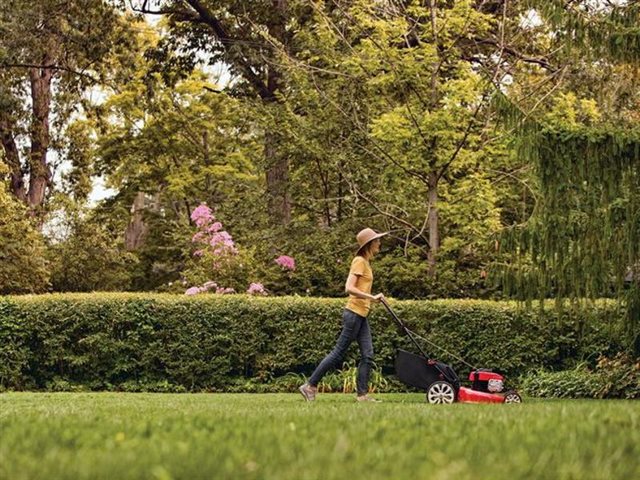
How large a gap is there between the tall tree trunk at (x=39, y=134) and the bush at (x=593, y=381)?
69.2ft

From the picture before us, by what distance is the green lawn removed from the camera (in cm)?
307

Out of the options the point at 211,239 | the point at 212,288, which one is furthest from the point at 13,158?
the point at 212,288

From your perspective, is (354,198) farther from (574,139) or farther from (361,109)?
(574,139)

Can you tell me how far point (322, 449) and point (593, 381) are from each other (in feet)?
32.7

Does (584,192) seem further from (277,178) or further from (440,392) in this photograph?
(277,178)

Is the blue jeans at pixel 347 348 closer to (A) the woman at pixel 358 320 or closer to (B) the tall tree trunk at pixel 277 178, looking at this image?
(A) the woman at pixel 358 320

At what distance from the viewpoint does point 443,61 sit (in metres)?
18.1

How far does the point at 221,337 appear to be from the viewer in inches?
554

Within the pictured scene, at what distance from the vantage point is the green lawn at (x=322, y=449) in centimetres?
307

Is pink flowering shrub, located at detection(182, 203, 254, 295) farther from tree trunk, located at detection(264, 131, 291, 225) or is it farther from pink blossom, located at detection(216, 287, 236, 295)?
tree trunk, located at detection(264, 131, 291, 225)


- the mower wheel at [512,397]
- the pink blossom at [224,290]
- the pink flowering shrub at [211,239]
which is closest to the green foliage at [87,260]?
the pink flowering shrub at [211,239]

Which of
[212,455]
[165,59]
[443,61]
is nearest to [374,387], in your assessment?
[443,61]

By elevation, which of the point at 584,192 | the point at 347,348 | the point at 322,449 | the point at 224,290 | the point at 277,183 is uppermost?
the point at 277,183

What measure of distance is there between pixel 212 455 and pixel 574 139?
7242 millimetres
